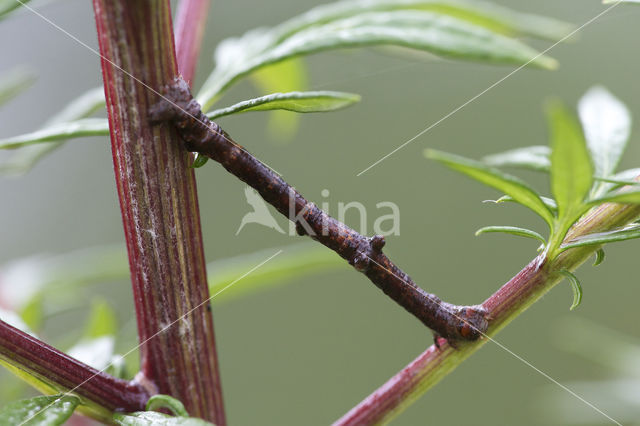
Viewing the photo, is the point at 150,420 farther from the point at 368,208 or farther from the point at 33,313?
the point at 368,208

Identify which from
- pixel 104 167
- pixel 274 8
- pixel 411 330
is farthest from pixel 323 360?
pixel 274 8

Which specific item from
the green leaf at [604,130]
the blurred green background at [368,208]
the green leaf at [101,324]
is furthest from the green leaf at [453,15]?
the blurred green background at [368,208]

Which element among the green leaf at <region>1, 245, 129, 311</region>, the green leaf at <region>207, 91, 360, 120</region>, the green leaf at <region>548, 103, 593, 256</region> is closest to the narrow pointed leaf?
the green leaf at <region>548, 103, 593, 256</region>

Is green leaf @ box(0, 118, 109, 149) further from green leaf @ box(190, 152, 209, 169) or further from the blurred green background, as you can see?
the blurred green background

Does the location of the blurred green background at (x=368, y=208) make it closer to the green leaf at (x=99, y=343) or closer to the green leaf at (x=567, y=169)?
the green leaf at (x=99, y=343)

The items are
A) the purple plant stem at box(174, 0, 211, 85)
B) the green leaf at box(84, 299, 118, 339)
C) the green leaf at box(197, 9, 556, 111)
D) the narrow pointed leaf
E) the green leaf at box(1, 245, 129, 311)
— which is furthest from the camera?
the green leaf at box(1, 245, 129, 311)

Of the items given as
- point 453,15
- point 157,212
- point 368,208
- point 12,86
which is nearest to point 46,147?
point 12,86
